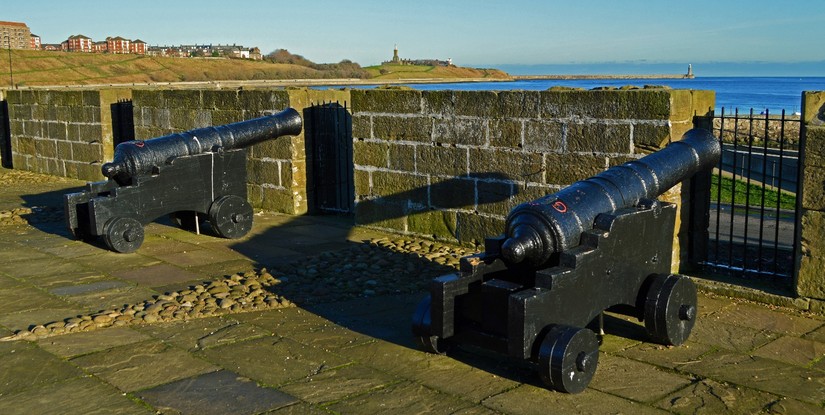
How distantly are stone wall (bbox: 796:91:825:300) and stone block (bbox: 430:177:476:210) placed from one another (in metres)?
2.97

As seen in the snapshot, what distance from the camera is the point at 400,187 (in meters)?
8.50

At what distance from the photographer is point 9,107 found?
16.3m

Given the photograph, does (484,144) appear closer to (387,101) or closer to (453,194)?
(453,194)

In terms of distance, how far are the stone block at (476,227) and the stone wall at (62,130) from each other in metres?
7.69

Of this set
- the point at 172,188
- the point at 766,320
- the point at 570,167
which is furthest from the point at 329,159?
the point at 766,320

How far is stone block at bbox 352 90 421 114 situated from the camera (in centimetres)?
823

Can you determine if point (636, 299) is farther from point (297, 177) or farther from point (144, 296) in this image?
point (297, 177)

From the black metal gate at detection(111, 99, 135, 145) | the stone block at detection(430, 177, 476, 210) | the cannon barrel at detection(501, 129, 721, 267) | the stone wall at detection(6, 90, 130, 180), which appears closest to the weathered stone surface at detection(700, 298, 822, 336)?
the cannon barrel at detection(501, 129, 721, 267)

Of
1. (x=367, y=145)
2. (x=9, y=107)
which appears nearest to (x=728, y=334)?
(x=367, y=145)

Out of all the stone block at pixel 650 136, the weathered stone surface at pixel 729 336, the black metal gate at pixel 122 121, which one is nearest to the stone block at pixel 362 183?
the stone block at pixel 650 136

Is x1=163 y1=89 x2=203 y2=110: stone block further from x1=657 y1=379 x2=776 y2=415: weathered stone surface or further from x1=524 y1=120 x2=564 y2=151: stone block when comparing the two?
x1=657 y1=379 x2=776 y2=415: weathered stone surface

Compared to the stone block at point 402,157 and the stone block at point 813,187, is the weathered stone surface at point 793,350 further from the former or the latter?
the stone block at point 402,157

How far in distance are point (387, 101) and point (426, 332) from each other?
4.27 metres

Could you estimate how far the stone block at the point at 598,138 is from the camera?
650 cm
